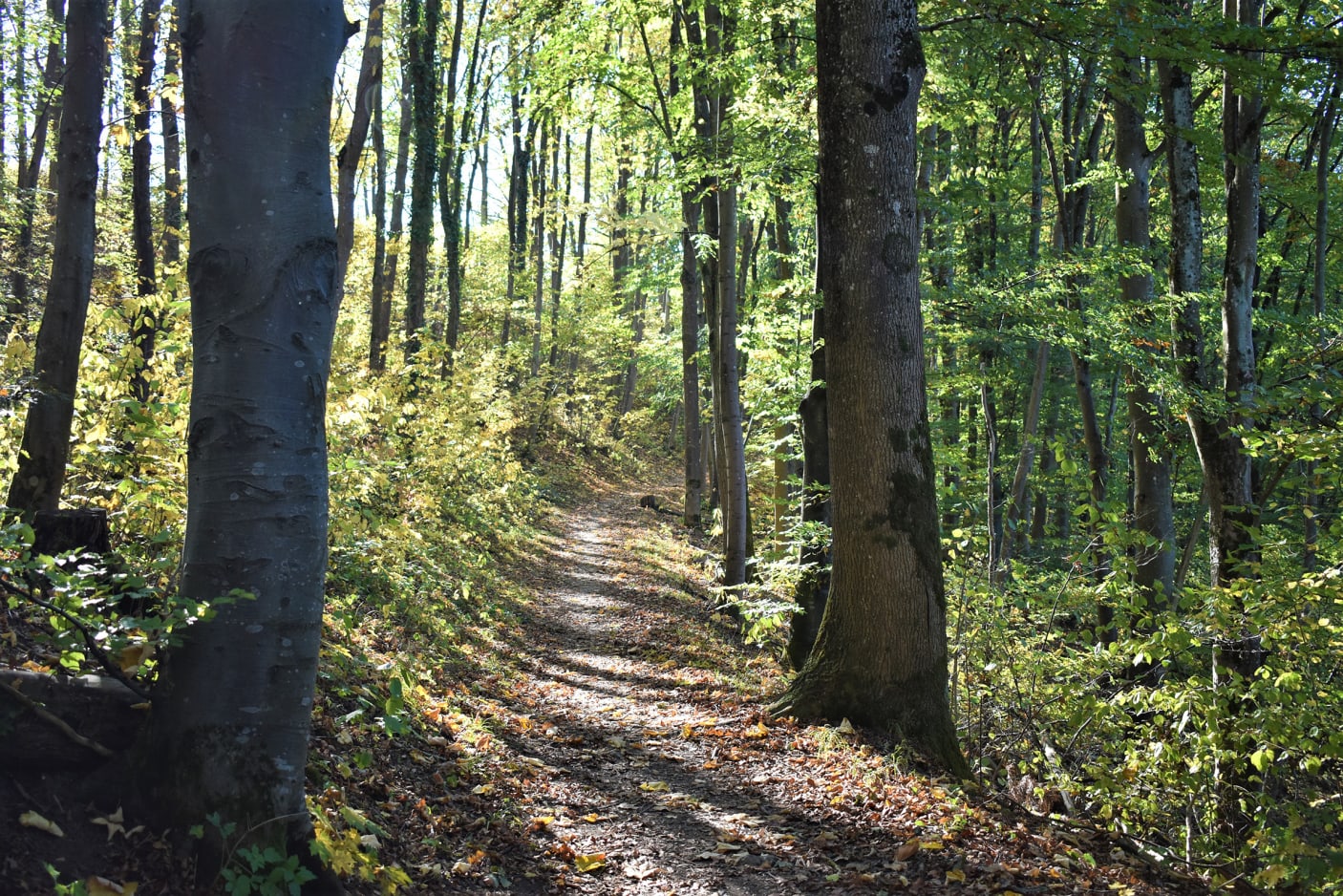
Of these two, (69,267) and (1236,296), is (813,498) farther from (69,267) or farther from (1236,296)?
(69,267)

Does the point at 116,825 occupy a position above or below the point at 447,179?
below

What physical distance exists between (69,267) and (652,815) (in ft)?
16.7

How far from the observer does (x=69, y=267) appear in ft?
17.4

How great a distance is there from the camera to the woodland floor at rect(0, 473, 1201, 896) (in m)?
3.71

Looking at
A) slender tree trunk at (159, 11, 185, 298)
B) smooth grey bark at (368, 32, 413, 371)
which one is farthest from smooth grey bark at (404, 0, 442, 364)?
slender tree trunk at (159, 11, 185, 298)

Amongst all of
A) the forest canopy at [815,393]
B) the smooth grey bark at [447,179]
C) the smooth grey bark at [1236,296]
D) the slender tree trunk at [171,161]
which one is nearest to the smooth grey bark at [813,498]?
the forest canopy at [815,393]

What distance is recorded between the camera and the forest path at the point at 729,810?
13.0 ft

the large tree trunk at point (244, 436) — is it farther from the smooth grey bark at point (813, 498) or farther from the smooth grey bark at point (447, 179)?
the smooth grey bark at point (447, 179)

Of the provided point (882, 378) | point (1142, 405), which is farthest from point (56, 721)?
point (1142, 405)

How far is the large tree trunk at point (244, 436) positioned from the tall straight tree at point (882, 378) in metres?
3.54

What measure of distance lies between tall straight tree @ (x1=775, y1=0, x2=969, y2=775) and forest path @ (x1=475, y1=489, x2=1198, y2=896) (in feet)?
1.79

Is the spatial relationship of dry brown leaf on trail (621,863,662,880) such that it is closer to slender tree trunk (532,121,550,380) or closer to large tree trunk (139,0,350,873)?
large tree trunk (139,0,350,873)

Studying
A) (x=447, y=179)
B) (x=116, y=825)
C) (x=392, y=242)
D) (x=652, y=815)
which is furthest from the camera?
(x=392, y=242)

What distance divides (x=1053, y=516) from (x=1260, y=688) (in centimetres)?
2357
